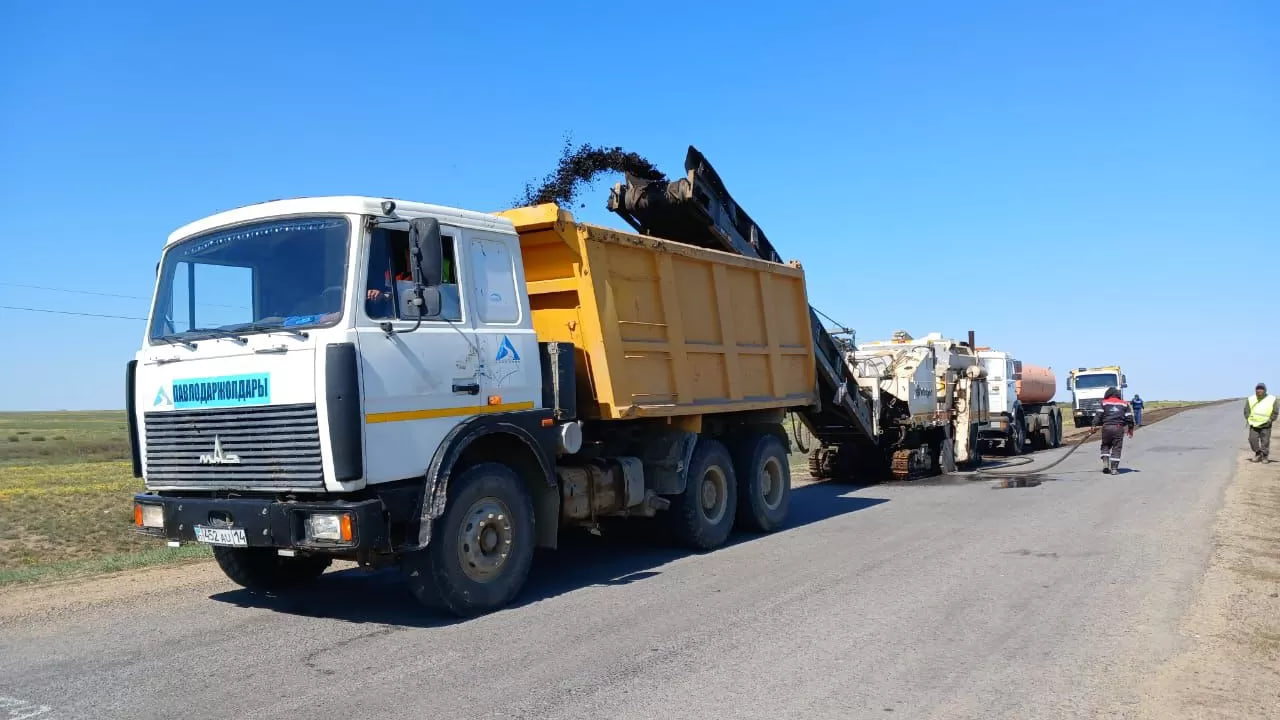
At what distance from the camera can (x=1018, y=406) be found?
26.4 meters

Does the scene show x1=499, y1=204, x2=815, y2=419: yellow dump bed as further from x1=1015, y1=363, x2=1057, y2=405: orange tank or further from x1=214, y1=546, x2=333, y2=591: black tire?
x1=1015, y1=363, x2=1057, y2=405: orange tank

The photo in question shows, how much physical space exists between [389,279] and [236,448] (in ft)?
5.08

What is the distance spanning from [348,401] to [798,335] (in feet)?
24.4

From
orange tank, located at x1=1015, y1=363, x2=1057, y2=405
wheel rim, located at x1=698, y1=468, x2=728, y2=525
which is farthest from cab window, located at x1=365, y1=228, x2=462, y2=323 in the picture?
orange tank, located at x1=1015, y1=363, x2=1057, y2=405

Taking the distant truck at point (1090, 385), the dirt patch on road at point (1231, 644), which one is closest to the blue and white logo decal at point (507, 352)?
the dirt patch on road at point (1231, 644)

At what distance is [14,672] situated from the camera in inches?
220

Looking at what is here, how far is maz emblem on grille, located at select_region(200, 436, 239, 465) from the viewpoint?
6438 millimetres

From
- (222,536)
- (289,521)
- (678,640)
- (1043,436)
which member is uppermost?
(289,521)

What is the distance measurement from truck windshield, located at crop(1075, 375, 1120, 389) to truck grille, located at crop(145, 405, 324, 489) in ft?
132

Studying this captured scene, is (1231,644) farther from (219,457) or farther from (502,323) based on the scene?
(219,457)

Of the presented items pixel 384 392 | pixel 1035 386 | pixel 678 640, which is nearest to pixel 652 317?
pixel 384 392

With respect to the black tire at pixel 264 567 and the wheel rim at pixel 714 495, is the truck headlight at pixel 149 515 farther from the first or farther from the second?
the wheel rim at pixel 714 495

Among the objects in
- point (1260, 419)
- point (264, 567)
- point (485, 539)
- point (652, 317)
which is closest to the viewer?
point (485, 539)

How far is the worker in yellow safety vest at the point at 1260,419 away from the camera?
20062mm
